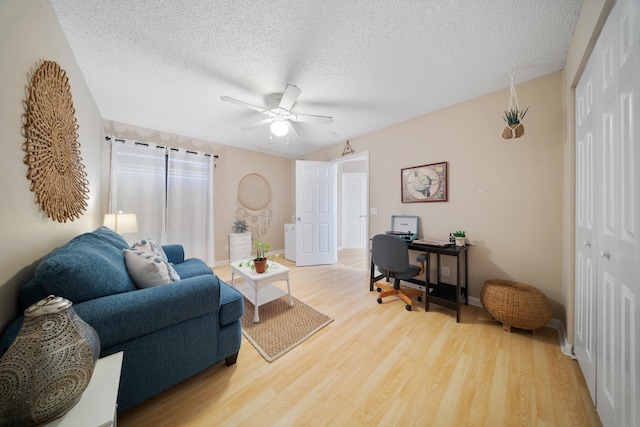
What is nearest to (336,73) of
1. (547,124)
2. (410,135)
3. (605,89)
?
(410,135)

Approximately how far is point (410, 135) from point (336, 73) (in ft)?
4.89

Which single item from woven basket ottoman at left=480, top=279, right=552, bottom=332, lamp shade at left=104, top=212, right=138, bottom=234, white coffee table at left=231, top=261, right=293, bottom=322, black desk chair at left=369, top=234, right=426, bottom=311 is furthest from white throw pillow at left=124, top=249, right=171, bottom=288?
woven basket ottoman at left=480, top=279, right=552, bottom=332

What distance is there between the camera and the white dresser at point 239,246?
385 cm

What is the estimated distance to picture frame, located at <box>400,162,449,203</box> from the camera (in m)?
2.53

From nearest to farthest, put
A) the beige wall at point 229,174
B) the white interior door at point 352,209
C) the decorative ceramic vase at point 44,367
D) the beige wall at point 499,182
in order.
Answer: the decorative ceramic vase at point 44,367
the beige wall at point 499,182
the beige wall at point 229,174
the white interior door at point 352,209

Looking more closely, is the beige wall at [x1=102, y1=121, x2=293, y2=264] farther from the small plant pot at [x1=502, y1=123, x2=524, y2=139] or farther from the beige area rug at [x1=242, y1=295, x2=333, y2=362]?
the small plant pot at [x1=502, y1=123, x2=524, y2=139]

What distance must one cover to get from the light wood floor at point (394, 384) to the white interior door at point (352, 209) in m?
3.63

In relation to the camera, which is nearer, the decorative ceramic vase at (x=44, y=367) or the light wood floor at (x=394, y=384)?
the decorative ceramic vase at (x=44, y=367)

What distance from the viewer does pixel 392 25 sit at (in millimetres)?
1399

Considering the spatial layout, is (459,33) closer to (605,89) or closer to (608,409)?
(605,89)

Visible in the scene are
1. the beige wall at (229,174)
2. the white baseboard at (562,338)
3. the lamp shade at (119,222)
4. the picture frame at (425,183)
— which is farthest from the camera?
the beige wall at (229,174)

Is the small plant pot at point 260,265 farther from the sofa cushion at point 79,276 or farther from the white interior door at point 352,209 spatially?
the white interior door at point 352,209

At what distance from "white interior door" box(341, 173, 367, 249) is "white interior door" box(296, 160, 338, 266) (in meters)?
1.48

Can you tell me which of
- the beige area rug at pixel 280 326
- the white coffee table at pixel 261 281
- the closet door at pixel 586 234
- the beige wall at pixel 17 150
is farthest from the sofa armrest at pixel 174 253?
the closet door at pixel 586 234
